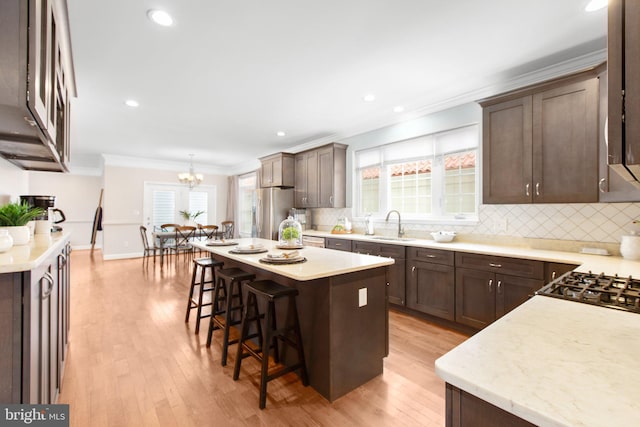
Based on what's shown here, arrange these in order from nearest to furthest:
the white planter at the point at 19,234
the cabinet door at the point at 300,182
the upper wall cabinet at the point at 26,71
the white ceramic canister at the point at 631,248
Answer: the upper wall cabinet at the point at 26,71
the white planter at the point at 19,234
the white ceramic canister at the point at 631,248
the cabinet door at the point at 300,182

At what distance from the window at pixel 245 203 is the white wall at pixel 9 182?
5.64 meters

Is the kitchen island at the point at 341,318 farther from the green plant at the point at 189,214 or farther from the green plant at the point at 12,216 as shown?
the green plant at the point at 189,214

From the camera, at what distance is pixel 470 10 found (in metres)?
2.11

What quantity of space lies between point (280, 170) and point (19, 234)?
173 inches

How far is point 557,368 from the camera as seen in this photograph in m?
0.69

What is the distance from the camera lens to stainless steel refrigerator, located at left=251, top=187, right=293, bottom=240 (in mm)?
5773

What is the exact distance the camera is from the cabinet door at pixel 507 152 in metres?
2.82

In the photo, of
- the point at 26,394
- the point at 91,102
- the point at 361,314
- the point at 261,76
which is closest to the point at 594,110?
the point at 361,314

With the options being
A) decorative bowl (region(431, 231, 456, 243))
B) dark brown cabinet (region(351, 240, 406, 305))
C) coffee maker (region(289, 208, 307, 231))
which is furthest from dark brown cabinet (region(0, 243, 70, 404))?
coffee maker (region(289, 208, 307, 231))

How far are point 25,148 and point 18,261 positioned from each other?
4.84 feet

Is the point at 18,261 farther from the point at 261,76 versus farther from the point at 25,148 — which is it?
the point at 261,76

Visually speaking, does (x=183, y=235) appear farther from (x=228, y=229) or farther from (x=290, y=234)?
(x=290, y=234)

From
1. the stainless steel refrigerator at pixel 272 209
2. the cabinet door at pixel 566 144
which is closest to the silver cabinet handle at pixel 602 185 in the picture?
the cabinet door at pixel 566 144

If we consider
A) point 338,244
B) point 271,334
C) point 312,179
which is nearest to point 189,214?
point 312,179
